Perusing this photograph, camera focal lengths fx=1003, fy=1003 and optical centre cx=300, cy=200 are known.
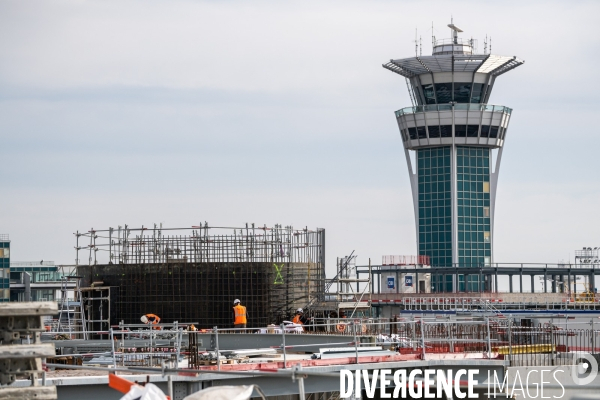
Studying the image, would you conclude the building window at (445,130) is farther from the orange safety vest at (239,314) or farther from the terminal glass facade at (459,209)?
the orange safety vest at (239,314)

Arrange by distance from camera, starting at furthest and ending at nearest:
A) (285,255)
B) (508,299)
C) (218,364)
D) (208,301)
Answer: (508,299) → (285,255) → (208,301) → (218,364)

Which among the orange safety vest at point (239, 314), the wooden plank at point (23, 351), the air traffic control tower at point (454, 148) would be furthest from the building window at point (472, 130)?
the wooden plank at point (23, 351)

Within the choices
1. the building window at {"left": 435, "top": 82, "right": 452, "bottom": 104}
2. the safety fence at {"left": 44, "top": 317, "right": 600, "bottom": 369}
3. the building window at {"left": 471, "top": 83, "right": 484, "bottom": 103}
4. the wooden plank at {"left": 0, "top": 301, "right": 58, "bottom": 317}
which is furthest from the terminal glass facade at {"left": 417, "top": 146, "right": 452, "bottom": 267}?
the wooden plank at {"left": 0, "top": 301, "right": 58, "bottom": 317}

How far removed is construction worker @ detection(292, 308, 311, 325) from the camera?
113ft

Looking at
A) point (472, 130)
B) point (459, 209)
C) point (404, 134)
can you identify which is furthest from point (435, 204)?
point (472, 130)

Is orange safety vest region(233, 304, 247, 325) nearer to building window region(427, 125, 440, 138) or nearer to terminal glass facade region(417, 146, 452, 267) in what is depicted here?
building window region(427, 125, 440, 138)

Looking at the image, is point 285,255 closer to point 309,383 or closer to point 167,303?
point 167,303

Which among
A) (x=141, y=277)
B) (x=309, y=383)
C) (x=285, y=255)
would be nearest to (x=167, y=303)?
(x=141, y=277)

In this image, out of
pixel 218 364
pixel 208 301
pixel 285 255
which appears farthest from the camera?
pixel 285 255

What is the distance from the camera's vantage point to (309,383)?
23.6 m

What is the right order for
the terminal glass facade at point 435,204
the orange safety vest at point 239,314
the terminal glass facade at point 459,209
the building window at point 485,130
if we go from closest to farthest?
the orange safety vest at point 239,314
the building window at point 485,130
the terminal glass facade at point 459,209
the terminal glass facade at point 435,204

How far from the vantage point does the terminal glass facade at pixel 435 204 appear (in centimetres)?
10888

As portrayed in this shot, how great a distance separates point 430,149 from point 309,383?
87.7 metres

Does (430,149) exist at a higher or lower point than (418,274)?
higher
